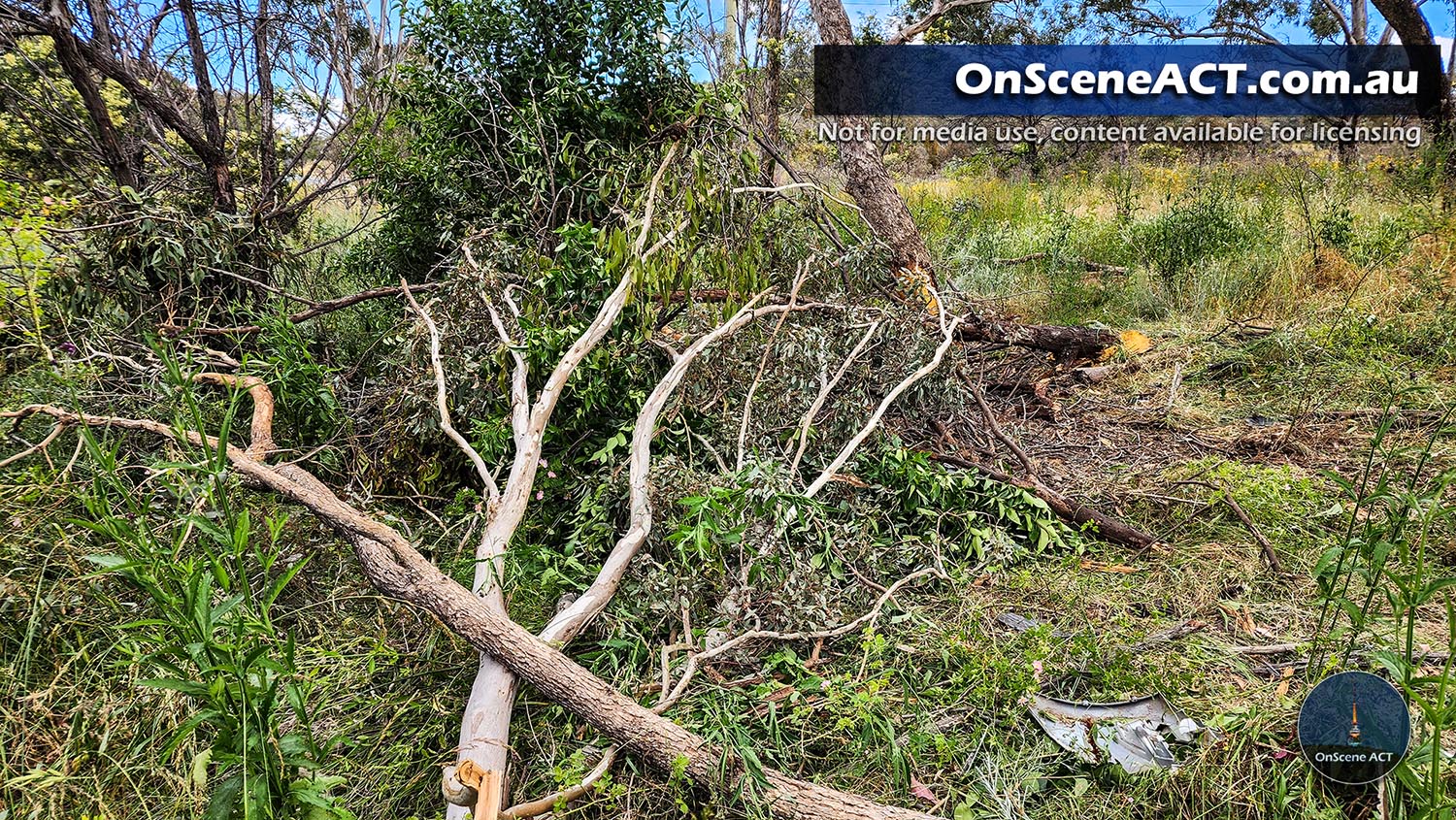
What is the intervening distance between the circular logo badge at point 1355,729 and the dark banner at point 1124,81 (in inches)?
232

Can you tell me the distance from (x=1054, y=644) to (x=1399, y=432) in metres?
2.82

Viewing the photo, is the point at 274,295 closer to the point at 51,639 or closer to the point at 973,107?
the point at 51,639

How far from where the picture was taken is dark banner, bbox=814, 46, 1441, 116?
24.6 ft

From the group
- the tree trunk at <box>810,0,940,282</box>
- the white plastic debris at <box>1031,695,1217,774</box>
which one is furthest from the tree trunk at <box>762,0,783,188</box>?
the white plastic debris at <box>1031,695,1217,774</box>

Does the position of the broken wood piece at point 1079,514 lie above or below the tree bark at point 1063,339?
below

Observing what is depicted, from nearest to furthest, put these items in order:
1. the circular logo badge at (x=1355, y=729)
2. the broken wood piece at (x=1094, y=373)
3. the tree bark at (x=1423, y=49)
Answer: the circular logo badge at (x=1355, y=729) → the broken wood piece at (x=1094, y=373) → the tree bark at (x=1423, y=49)

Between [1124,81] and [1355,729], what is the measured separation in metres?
10.4

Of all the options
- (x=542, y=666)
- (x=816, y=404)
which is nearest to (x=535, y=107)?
(x=816, y=404)

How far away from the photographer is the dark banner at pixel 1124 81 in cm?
751

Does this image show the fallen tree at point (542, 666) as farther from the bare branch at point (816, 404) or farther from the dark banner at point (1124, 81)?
the dark banner at point (1124, 81)

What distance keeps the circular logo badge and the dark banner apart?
19.3 ft

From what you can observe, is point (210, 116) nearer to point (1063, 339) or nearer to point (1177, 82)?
point (1063, 339)

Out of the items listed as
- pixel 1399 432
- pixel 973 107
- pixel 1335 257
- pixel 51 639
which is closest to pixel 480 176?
pixel 51 639

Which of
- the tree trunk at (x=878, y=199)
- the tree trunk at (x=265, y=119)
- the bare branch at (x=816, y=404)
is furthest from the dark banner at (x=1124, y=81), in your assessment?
the tree trunk at (x=265, y=119)
